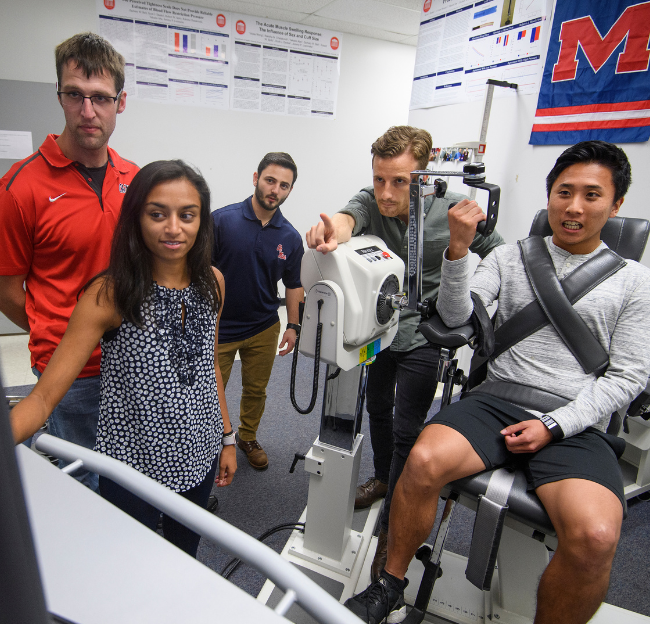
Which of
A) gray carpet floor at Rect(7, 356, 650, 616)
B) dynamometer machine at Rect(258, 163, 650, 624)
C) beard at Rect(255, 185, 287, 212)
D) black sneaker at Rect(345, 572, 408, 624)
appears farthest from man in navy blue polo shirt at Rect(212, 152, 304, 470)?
black sneaker at Rect(345, 572, 408, 624)

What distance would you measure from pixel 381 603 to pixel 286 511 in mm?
843

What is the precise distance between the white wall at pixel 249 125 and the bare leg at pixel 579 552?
3.92 meters

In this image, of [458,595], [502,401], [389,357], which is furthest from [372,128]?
[458,595]

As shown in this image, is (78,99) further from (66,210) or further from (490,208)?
(490,208)

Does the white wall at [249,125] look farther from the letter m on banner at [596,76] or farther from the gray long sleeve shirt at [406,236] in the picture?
the gray long sleeve shirt at [406,236]

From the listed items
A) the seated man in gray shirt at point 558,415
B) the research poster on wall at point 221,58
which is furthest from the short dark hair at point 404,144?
the research poster on wall at point 221,58

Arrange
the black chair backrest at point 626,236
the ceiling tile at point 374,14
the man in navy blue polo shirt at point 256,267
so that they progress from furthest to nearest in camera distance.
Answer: the ceiling tile at point 374,14 < the man in navy blue polo shirt at point 256,267 < the black chair backrest at point 626,236

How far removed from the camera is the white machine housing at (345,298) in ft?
4.17

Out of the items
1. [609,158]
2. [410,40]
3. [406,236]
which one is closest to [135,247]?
[406,236]

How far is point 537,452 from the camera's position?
1.26 meters

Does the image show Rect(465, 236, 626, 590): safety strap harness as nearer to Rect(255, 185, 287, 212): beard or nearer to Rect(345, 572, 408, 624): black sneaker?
Rect(345, 572, 408, 624): black sneaker

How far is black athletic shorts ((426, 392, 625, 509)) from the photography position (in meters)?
1.18

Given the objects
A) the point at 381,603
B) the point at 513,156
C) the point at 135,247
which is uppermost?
the point at 513,156

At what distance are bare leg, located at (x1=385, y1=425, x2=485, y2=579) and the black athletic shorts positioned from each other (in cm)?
5
